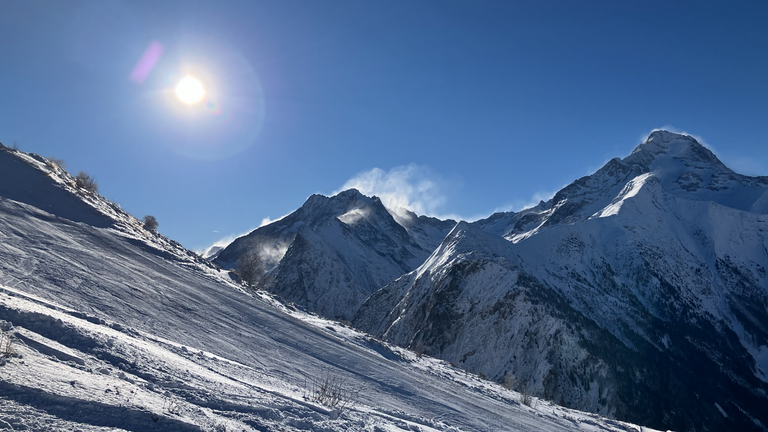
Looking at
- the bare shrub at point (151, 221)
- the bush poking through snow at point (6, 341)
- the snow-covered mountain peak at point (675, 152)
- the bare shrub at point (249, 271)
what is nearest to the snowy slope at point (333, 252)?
the bare shrub at point (249, 271)

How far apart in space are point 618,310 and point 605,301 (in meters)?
1.54

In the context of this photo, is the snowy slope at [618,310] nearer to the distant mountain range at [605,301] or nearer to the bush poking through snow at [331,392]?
the distant mountain range at [605,301]

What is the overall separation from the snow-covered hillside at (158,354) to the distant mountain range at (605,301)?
1138 cm

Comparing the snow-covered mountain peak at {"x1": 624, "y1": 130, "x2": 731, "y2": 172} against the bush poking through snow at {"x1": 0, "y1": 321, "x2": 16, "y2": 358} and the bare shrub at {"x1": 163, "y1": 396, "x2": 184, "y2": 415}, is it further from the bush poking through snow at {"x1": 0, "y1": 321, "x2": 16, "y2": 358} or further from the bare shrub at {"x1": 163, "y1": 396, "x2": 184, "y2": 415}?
the bush poking through snow at {"x1": 0, "y1": 321, "x2": 16, "y2": 358}

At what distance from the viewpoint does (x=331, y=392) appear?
659 cm

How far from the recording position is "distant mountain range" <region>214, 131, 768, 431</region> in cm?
3162

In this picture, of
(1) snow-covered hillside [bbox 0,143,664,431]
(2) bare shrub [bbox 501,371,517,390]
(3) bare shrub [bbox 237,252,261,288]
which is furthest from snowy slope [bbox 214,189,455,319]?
Result: (1) snow-covered hillside [bbox 0,143,664,431]

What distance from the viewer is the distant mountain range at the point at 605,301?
104ft

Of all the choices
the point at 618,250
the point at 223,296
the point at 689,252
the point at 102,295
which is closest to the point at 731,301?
the point at 689,252

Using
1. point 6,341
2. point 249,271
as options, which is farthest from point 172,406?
point 249,271

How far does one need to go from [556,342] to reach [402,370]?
77.5 ft

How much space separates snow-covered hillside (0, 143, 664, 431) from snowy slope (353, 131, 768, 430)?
1778 centimetres

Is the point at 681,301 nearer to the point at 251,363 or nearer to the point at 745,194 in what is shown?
the point at 745,194

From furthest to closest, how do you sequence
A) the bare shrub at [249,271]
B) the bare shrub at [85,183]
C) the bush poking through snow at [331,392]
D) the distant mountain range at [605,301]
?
the distant mountain range at [605,301] → the bare shrub at [249,271] → the bare shrub at [85,183] → the bush poking through snow at [331,392]
